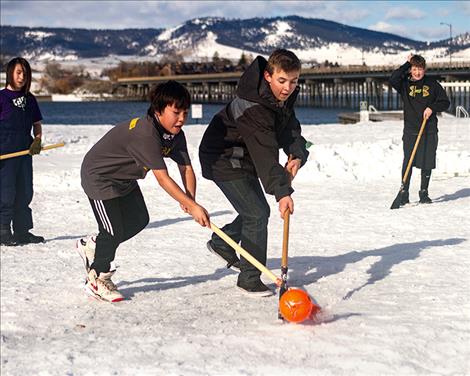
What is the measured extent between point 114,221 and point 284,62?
158 centimetres

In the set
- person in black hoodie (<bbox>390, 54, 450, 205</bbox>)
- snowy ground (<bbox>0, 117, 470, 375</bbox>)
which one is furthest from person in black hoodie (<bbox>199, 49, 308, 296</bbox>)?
person in black hoodie (<bbox>390, 54, 450, 205</bbox>)

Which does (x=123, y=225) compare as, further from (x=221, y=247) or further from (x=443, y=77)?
(x=443, y=77)

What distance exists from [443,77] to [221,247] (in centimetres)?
7166

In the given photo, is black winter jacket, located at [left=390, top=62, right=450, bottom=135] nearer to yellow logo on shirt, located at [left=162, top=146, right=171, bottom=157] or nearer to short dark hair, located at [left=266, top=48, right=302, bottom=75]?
short dark hair, located at [left=266, top=48, right=302, bottom=75]

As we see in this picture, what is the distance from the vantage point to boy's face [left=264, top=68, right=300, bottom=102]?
15.5 ft

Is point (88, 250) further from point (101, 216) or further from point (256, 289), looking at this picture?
point (256, 289)

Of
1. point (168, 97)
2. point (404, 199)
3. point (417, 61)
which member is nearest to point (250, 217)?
point (168, 97)

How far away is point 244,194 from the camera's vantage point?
5.23 meters

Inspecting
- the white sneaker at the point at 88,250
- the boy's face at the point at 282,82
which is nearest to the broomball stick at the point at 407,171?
the boy's face at the point at 282,82

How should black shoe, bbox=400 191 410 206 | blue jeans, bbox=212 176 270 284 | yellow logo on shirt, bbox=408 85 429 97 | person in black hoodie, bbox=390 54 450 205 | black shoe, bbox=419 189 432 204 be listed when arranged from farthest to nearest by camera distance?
1. black shoe, bbox=419 189 432 204
2. black shoe, bbox=400 191 410 206
3. yellow logo on shirt, bbox=408 85 429 97
4. person in black hoodie, bbox=390 54 450 205
5. blue jeans, bbox=212 176 270 284

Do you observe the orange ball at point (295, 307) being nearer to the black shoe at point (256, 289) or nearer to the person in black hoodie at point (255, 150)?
the person in black hoodie at point (255, 150)

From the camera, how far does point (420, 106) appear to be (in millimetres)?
9383

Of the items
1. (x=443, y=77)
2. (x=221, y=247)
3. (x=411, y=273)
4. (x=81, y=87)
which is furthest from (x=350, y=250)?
(x=81, y=87)

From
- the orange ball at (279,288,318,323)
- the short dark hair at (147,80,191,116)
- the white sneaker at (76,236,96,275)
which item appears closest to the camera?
the orange ball at (279,288,318,323)
